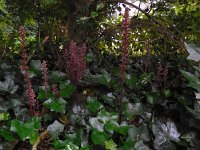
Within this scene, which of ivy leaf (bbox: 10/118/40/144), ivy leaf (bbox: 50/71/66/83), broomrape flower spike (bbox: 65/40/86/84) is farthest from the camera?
ivy leaf (bbox: 50/71/66/83)

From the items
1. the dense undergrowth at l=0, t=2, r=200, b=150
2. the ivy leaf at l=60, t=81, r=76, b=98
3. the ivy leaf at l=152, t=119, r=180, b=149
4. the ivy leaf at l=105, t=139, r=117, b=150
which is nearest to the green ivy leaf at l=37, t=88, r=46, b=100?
the dense undergrowth at l=0, t=2, r=200, b=150

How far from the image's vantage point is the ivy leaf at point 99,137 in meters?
1.87

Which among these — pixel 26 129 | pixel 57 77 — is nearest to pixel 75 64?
pixel 57 77

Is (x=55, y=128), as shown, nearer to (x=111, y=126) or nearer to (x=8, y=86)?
(x=111, y=126)

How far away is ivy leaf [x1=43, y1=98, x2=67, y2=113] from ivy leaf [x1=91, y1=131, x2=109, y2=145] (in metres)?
0.24

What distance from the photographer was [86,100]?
2178 millimetres

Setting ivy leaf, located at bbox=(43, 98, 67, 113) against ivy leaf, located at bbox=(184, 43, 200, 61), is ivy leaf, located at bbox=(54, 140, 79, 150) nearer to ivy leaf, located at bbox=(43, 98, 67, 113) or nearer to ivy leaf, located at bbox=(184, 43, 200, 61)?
ivy leaf, located at bbox=(43, 98, 67, 113)

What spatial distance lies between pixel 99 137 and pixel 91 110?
23cm

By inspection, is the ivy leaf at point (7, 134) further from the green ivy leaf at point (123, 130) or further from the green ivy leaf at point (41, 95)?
the green ivy leaf at point (123, 130)

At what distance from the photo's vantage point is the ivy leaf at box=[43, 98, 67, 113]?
6.53 ft

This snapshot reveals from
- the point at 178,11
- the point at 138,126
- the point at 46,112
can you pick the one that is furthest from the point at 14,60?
the point at 178,11

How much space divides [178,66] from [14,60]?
4.45ft

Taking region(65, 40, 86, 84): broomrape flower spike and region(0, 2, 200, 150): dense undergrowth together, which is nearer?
region(0, 2, 200, 150): dense undergrowth

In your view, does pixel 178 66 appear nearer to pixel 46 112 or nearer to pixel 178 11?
pixel 178 11
